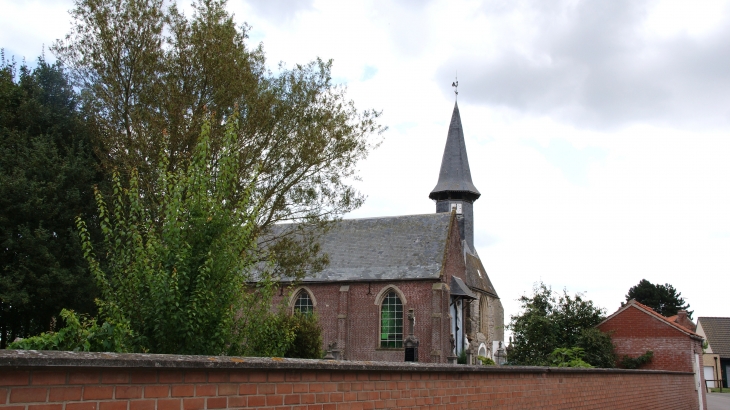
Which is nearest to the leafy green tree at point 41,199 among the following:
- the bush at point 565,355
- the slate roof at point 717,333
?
the bush at point 565,355

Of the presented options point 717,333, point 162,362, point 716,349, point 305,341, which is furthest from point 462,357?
point 717,333

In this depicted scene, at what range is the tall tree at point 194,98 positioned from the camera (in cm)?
1330

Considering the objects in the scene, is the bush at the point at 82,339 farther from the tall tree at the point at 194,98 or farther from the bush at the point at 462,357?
the bush at the point at 462,357

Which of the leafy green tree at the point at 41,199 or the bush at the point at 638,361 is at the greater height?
the leafy green tree at the point at 41,199

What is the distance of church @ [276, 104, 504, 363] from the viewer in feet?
107

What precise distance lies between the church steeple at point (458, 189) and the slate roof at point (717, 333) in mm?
28640

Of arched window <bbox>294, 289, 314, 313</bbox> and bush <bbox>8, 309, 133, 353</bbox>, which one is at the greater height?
arched window <bbox>294, 289, 314, 313</bbox>

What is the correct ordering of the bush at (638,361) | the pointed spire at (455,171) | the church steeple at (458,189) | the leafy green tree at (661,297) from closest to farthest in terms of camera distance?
the bush at (638,361) < the church steeple at (458,189) < the pointed spire at (455,171) < the leafy green tree at (661,297)

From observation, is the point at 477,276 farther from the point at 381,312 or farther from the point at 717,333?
the point at 717,333

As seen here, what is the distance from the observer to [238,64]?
1409 cm

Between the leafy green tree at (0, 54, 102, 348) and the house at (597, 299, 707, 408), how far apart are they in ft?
68.3

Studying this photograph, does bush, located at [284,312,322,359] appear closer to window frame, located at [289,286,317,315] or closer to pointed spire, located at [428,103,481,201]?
window frame, located at [289,286,317,315]

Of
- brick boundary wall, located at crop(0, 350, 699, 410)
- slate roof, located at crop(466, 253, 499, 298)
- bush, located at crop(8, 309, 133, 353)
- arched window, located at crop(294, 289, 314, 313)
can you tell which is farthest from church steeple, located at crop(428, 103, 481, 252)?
bush, located at crop(8, 309, 133, 353)

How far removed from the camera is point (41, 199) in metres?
15.9
